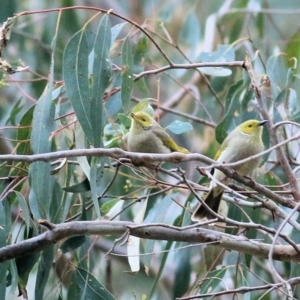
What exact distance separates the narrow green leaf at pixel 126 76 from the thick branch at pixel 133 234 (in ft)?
1.66

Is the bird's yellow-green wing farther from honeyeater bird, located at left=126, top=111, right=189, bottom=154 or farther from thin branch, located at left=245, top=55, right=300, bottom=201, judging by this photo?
thin branch, located at left=245, top=55, right=300, bottom=201

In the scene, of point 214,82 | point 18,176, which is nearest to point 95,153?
point 18,176

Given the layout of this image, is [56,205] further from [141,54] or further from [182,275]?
[141,54]

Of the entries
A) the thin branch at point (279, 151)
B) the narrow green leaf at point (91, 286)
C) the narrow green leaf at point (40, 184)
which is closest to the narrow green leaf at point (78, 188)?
the narrow green leaf at point (40, 184)

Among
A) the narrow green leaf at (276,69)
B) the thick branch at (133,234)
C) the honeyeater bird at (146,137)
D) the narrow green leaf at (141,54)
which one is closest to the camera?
the thick branch at (133,234)

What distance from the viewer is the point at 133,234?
2092mm

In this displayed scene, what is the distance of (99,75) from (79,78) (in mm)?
68

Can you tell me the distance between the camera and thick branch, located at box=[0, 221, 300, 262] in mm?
2030

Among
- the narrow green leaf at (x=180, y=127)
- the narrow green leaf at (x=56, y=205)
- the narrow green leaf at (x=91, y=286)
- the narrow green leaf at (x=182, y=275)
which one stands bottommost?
the narrow green leaf at (x=182, y=275)

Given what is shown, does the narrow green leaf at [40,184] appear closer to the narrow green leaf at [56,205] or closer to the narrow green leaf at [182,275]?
the narrow green leaf at [56,205]

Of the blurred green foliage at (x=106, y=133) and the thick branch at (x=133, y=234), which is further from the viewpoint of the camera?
the blurred green foliage at (x=106, y=133)

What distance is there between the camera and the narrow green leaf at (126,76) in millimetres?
2386

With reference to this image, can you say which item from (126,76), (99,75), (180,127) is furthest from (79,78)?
(180,127)

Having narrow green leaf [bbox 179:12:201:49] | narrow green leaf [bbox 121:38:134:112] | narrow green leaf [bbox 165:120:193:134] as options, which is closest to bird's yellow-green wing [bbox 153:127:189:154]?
narrow green leaf [bbox 165:120:193:134]
